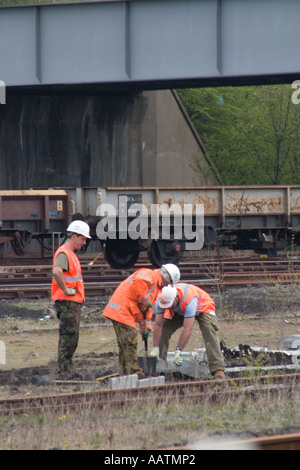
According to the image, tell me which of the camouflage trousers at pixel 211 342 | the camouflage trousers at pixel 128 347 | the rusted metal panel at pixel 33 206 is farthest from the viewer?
the rusted metal panel at pixel 33 206

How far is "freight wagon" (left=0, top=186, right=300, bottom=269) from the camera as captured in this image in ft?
58.4

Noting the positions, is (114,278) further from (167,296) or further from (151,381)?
(167,296)

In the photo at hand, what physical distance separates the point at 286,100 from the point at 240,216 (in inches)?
401

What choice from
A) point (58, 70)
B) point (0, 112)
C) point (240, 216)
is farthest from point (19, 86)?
point (240, 216)

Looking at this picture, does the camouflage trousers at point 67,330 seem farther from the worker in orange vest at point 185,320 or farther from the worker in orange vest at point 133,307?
the worker in orange vest at point 185,320

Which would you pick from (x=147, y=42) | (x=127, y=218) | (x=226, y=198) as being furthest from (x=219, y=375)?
(x=147, y=42)

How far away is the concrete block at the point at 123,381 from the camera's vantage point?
757cm

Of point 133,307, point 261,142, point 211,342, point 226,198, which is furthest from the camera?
point 261,142

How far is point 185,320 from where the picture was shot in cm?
791

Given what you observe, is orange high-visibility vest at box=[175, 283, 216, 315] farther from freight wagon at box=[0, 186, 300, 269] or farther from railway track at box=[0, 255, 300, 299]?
freight wagon at box=[0, 186, 300, 269]

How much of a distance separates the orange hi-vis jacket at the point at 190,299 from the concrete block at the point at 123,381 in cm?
90

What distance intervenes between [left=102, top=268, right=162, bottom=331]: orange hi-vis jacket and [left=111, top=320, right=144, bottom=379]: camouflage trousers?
0.08m

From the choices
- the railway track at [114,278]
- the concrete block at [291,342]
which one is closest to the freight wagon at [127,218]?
the railway track at [114,278]

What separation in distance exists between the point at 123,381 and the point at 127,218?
10616 millimetres
